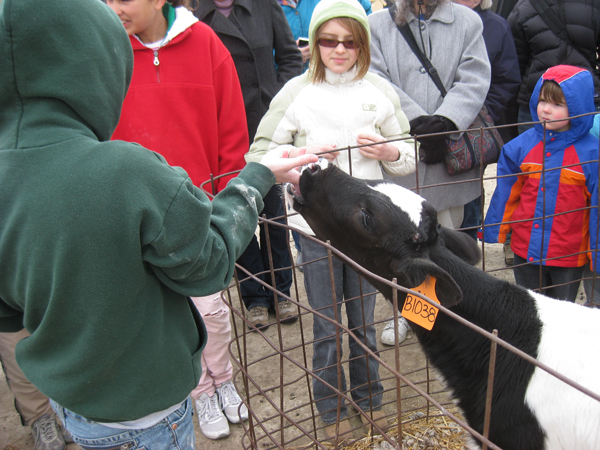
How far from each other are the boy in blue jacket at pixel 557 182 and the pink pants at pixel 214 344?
1.62 meters

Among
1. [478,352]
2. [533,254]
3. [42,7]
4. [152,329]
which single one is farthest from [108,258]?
[533,254]

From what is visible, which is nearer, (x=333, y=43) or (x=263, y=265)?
(x=333, y=43)

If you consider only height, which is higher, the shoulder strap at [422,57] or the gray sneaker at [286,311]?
the shoulder strap at [422,57]

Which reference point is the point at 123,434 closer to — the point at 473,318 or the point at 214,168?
the point at 473,318

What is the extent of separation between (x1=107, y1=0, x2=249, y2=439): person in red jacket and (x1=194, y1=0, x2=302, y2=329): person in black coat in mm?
699

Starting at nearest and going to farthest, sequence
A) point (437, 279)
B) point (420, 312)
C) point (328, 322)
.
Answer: point (420, 312), point (437, 279), point (328, 322)

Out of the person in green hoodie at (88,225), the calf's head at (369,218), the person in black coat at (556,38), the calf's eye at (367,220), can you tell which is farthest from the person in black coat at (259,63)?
the person in green hoodie at (88,225)

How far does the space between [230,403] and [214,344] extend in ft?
1.28

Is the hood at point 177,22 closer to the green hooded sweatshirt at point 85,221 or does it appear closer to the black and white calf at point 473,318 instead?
the black and white calf at point 473,318

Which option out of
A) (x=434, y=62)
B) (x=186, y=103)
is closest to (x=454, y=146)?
(x=434, y=62)

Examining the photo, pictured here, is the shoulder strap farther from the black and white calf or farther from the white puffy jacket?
the black and white calf

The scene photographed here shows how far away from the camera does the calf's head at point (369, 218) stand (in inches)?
77.9

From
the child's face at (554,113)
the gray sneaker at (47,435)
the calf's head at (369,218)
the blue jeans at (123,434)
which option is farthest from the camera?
the child's face at (554,113)

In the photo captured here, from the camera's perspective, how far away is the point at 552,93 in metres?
2.98
